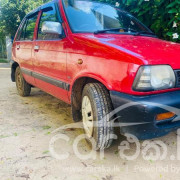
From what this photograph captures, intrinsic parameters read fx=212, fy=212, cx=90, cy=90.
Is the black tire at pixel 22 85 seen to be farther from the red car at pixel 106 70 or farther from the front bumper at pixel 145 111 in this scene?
the front bumper at pixel 145 111

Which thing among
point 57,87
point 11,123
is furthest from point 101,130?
point 11,123

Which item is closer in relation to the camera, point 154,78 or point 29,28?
point 154,78

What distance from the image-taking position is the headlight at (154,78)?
170 centimetres

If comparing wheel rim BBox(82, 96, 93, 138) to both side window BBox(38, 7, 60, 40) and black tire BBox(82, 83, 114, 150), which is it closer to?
black tire BBox(82, 83, 114, 150)

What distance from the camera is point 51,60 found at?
283 centimetres

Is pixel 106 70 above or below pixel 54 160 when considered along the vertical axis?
above

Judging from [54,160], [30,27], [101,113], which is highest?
[30,27]

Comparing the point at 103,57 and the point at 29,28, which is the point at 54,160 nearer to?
the point at 103,57

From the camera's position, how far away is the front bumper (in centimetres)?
169

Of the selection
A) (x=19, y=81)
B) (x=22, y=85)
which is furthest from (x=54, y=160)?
(x=19, y=81)

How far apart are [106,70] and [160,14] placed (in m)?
2.24

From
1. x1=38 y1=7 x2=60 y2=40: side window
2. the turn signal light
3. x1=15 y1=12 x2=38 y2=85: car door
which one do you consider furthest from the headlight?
x1=15 y1=12 x2=38 y2=85: car door

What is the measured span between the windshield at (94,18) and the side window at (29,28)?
1073 mm

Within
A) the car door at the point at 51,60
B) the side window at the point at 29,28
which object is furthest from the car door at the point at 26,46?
the car door at the point at 51,60
